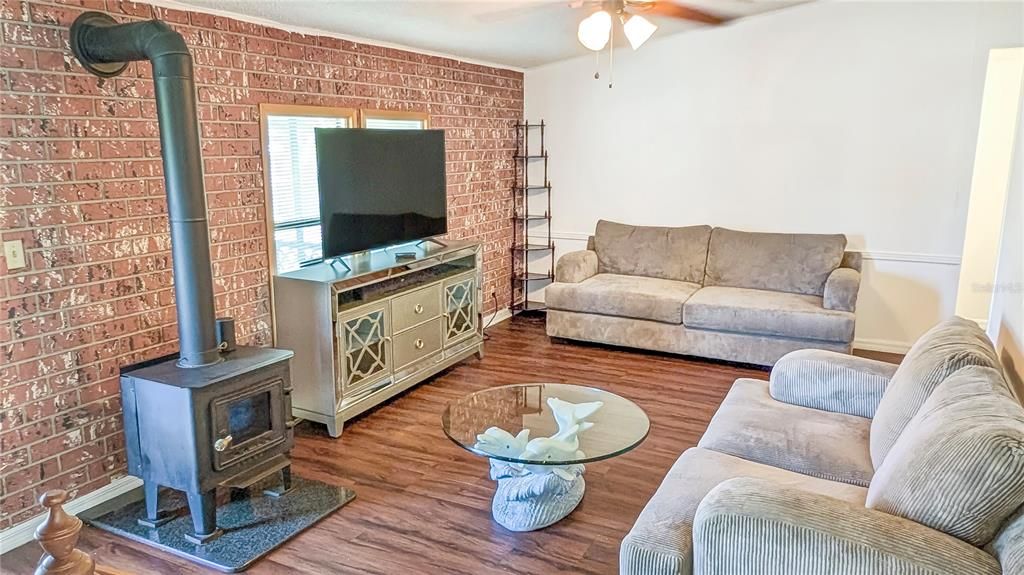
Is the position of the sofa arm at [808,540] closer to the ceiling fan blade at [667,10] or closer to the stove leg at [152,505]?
the stove leg at [152,505]

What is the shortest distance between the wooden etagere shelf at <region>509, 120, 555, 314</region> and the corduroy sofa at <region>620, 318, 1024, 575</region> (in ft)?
Answer: 12.6

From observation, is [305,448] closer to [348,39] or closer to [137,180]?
[137,180]

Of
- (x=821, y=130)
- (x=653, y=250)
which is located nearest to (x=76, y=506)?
(x=653, y=250)

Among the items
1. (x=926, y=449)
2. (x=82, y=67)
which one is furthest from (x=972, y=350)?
(x=82, y=67)

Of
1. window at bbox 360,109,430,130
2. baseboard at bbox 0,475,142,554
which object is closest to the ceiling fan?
window at bbox 360,109,430,130

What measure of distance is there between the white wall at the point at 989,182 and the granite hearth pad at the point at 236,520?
4.50 meters

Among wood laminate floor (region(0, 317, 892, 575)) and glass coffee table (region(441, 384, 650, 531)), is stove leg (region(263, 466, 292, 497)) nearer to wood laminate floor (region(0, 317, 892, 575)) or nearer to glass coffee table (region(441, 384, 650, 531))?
wood laminate floor (region(0, 317, 892, 575))

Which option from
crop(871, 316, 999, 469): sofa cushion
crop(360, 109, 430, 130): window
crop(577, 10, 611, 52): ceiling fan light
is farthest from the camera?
crop(360, 109, 430, 130): window

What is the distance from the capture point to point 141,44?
262 centimetres

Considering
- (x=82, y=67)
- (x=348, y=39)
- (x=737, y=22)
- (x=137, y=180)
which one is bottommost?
(x=137, y=180)

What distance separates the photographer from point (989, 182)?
5.25 m

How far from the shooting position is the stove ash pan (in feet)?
8.66

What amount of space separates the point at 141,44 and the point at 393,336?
1.98 metres

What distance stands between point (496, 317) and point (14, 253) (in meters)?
3.89
